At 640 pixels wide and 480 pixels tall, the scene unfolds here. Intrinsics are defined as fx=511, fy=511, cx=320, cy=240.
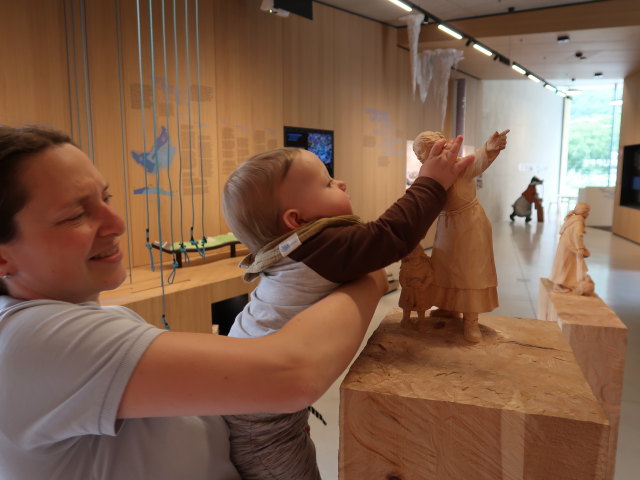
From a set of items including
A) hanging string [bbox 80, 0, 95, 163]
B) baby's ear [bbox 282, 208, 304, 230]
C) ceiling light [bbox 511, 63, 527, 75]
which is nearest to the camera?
baby's ear [bbox 282, 208, 304, 230]

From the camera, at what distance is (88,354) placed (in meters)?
0.63

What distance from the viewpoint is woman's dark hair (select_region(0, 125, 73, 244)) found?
666 mm

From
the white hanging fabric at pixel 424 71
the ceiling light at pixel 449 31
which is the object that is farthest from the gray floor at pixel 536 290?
the ceiling light at pixel 449 31

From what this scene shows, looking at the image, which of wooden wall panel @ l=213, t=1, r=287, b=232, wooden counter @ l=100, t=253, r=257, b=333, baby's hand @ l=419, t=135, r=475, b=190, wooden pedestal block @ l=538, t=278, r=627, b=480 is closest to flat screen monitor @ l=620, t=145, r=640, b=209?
wooden wall panel @ l=213, t=1, r=287, b=232

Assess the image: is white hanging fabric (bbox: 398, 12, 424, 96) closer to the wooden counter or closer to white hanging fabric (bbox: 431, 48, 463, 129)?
white hanging fabric (bbox: 431, 48, 463, 129)

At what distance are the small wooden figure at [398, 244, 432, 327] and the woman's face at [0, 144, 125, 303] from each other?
72 cm

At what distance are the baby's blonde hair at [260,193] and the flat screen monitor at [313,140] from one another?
436cm

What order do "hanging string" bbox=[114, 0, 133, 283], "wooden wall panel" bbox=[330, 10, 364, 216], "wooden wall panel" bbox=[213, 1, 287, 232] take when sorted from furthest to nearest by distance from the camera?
"wooden wall panel" bbox=[330, 10, 364, 216] → "wooden wall panel" bbox=[213, 1, 287, 232] → "hanging string" bbox=[114, 0, 133, 283]

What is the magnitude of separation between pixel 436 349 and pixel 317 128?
4863mm

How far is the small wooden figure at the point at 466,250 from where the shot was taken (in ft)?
3.97

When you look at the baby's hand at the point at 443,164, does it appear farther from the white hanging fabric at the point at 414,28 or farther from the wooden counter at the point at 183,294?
the white hanging fabric at the point at 414,28

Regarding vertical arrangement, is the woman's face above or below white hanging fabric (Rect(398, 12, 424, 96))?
below

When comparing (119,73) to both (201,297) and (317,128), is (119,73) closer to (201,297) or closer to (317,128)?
(201,297)

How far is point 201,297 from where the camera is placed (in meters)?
3.46
